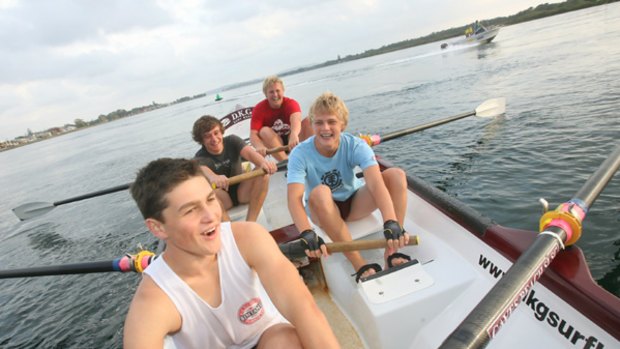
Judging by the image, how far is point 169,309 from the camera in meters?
1.54

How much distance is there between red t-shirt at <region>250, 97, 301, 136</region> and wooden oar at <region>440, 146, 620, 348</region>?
416cm

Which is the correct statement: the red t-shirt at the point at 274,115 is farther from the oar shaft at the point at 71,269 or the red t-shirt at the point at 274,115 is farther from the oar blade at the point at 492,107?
the oar blade at the point at 492,107

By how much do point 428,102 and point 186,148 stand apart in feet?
34.7

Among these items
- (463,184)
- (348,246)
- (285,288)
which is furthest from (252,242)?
(463,184)

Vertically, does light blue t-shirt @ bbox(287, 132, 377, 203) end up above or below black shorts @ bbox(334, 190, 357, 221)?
above

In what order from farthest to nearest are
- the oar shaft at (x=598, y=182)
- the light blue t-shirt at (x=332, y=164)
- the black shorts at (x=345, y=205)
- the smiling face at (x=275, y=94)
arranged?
the smiling face at (x=275, y=94) → the black shorts at (x=345, y=205) → the light blue t-shirt at (x=332, y=164) → the oar shaft at (x=598, y=182)

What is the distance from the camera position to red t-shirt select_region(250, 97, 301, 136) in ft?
18.4

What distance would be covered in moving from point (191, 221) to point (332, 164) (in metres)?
1.68

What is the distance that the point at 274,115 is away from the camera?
564cm

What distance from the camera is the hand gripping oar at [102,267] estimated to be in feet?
10.3

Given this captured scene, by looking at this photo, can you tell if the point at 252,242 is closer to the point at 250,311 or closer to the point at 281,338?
the point at 250,311

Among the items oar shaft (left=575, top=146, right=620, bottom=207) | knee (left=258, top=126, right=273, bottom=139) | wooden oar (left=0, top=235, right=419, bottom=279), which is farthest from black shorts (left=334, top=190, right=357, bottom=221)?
knee (left=258, top=126, right=273, bottom=139)

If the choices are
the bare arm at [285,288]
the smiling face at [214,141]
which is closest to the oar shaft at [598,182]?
the bare arm at [285,288]

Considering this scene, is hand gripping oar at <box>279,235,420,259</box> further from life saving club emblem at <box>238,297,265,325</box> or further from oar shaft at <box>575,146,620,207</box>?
oar shaft at <box>575,146,620,207</box>
